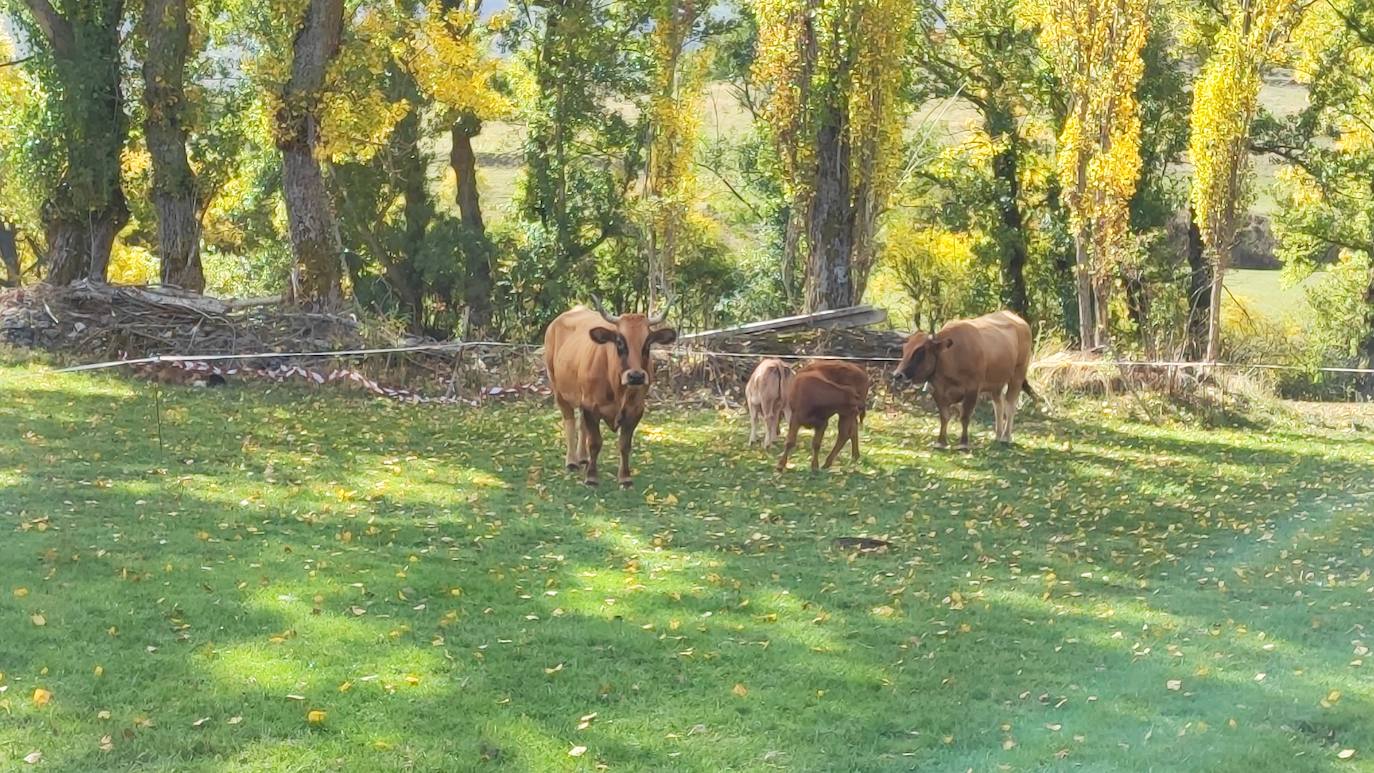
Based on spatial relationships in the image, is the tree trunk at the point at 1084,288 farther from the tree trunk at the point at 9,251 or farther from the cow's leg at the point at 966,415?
the tree trunk at the point at 9,251

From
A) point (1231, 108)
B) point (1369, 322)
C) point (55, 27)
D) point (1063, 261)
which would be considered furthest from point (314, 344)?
point (1369, 322)

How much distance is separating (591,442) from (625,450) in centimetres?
30

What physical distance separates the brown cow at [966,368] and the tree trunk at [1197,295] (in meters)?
5.87

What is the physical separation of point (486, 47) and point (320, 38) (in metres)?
8.17

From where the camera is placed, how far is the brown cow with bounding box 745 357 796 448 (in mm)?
13344

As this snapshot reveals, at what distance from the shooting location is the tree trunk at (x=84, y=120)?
20.6 m

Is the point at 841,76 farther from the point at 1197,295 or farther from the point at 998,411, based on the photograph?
the point at 1197,295

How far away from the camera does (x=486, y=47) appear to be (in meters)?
26.2

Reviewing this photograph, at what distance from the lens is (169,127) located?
65.6 feet

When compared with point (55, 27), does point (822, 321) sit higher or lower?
lower

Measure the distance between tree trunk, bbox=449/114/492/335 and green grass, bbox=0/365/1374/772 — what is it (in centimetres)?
1469

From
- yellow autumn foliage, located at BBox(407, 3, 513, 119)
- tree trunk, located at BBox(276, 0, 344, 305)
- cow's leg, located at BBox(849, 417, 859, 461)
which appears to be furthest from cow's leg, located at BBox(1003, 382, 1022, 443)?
yellow autumn foliage, located at BBox(407, 3, 513, 119)

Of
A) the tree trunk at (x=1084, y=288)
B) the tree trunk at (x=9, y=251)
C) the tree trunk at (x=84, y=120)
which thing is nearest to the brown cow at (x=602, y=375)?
the tree trunk at (x=1084, y=288)

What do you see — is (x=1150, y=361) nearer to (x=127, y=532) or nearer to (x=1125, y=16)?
(x=1125, y=16)
